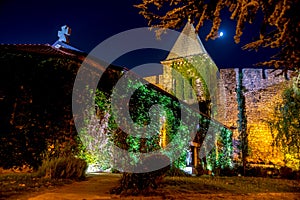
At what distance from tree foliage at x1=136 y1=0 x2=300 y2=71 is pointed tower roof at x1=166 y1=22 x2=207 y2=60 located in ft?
63.6

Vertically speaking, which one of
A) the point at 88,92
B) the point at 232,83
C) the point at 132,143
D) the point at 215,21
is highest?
the point at 232,83

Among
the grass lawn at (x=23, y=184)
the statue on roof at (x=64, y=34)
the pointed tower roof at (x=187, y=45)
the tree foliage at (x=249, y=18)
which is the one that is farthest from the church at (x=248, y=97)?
the grass lawn at (x=23, y=184)

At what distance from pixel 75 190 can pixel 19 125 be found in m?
3.77

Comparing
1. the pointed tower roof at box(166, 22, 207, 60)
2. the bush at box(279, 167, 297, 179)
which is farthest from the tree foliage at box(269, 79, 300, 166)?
the pointed tower roof at box(166, 22, 207, 60)

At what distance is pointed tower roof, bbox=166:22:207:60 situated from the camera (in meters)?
25.0

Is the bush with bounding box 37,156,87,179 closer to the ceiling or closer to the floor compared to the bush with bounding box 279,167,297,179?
closer to the ceiling

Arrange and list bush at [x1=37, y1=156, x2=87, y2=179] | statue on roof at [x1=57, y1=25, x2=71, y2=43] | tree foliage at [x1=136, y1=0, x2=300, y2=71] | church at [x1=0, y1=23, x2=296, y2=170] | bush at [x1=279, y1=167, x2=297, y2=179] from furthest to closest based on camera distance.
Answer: bush at [x1=279, y1=167, x2=297, y2=179], statue on roof at [x1=57, y1=25, x2=71, y2=43], church at [x1=0, y1=23, x2=296, y2=170], bush at [x1=37, y1=156, x2=87, y2=179], tree foliage at [x1=136, y1=0, x2=300, y2=71]

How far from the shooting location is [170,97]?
42.1 ft

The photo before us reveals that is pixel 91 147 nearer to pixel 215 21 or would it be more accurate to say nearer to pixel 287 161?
pixel 215 21

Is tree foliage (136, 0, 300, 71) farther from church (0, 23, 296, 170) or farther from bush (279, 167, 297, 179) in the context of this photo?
bush (279, 167, 297, 179)

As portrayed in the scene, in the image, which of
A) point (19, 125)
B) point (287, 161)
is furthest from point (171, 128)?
point (287, 161)

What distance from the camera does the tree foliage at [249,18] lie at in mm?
4469

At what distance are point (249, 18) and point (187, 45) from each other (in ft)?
68.2

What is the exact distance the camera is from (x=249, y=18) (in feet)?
16.9
